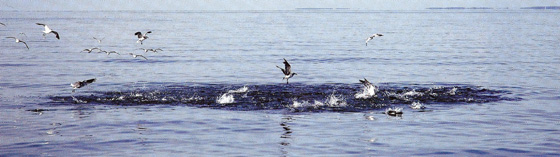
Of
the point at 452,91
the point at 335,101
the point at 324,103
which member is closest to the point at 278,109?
the point at 324,103

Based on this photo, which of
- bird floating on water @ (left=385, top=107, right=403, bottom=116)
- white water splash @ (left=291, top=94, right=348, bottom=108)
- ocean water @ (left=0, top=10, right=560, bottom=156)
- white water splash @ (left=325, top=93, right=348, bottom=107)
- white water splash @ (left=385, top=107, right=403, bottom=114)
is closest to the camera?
ocean water @ (left=0, top=10, right=560, bottom=156)

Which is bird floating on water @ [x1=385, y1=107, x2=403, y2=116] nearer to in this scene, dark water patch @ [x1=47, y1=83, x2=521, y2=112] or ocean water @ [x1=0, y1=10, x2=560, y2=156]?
ocean water @ [x1=0, y1=10, x2=560, y2=156]

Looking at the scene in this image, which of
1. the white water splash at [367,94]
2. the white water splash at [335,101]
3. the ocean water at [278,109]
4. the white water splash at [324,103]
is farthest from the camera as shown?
the white water splash at [367,94]

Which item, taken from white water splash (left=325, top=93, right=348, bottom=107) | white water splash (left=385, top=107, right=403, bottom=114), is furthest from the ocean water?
white water splash (left=385, top=107, right=403, bottom=114)

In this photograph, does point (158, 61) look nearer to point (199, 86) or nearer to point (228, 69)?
point (228, 69)

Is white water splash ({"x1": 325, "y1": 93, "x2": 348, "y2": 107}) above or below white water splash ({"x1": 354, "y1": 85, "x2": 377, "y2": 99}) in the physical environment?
below

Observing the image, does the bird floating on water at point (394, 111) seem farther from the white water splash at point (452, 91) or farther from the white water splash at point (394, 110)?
the white water splash at point (452, 91)

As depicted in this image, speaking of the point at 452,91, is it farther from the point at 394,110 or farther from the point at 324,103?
the point at 324,103

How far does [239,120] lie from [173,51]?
37.0 m

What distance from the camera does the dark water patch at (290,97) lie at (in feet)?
81.7

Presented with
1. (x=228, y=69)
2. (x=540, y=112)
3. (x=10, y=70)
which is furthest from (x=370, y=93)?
(x=10, y=70)

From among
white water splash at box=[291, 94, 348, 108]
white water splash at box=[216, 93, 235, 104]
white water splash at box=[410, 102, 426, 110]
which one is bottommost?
white water splash at box=[410, 102, 426, 110]

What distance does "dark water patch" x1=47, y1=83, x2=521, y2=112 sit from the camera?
24891 millimetres

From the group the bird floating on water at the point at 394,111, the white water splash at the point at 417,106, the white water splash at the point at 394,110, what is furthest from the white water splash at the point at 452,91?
the bird floating on water at the point at 394,111
